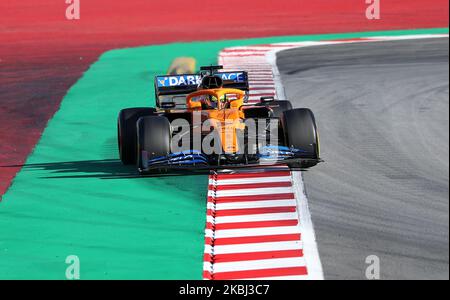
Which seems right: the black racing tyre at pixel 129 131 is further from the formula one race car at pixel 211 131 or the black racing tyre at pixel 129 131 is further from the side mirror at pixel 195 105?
the side mirror at pixel 195 105

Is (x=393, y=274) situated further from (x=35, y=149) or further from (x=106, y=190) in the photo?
(x=35, y=149)

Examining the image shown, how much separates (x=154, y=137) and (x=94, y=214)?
68.8 inches

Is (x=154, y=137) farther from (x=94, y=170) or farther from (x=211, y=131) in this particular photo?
(x=94, y=170)

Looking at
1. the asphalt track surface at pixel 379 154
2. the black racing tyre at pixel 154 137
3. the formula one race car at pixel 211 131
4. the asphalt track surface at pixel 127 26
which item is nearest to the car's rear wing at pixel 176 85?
the formula one race car at pixel 211 131

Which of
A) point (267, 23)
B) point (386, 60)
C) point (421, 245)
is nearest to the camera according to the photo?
point (421, 245)

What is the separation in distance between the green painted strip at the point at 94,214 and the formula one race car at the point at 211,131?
54 cm

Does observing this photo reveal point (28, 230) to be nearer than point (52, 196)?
Yes

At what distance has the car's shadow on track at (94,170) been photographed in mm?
17094

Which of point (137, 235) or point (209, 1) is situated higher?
point (209, 1)

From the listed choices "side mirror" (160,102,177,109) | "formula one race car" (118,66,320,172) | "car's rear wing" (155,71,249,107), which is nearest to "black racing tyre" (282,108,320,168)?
"formula one race car" (118,66,320,172)

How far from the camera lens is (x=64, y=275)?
12.2m

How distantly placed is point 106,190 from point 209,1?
102 ft

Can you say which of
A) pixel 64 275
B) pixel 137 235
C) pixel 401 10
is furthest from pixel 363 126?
pixel 401 10

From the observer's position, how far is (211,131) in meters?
16.5
